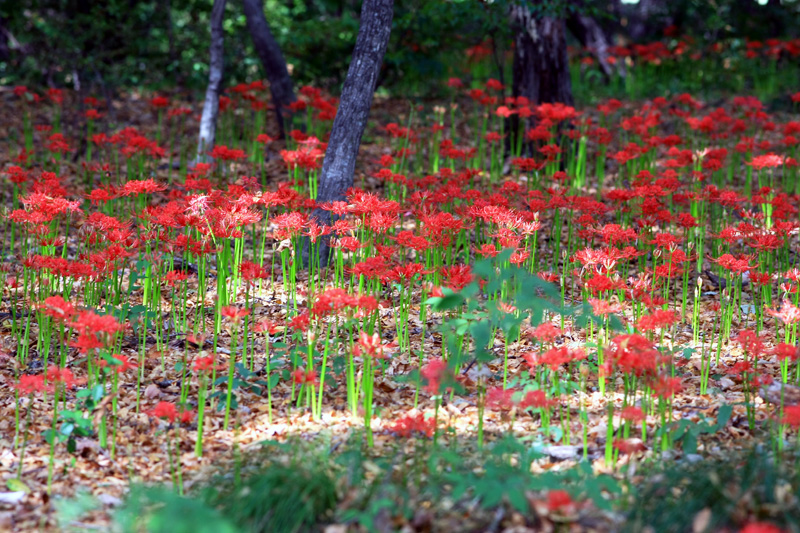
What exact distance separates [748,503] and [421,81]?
360 inches

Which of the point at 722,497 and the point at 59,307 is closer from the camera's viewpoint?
the point at 722,497

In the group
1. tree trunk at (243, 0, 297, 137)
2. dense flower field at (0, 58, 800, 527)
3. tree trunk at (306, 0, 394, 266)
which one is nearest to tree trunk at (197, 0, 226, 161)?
tree trunk at (243, 0, 297, 137)

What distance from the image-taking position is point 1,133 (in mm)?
8680

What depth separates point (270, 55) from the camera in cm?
820

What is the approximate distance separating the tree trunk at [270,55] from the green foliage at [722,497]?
6245 mm

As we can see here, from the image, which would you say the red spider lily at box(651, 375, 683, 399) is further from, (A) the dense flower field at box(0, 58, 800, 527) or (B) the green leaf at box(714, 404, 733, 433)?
(B) the green leaf at box(714, 404, 733, 433)

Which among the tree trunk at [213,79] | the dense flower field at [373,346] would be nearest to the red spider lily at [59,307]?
the dense flower field at [373,346]

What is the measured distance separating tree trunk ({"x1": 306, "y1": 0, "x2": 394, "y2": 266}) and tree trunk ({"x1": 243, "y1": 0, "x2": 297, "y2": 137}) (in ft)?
8.56

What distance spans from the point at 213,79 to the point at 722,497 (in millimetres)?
6239

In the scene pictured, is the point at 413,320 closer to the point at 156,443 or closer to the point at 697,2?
the point at 156,443

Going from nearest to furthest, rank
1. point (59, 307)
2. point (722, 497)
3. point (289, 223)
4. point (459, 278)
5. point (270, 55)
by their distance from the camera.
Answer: point (722, 497), point (59, 307), point (459, 278), point (289, 223), point (270, 55)

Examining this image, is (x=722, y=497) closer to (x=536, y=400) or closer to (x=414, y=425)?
(x=536, y=400)

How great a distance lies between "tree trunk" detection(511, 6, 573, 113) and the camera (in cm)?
788

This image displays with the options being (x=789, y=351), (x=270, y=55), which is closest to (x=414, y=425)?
(x=789, y=351)
